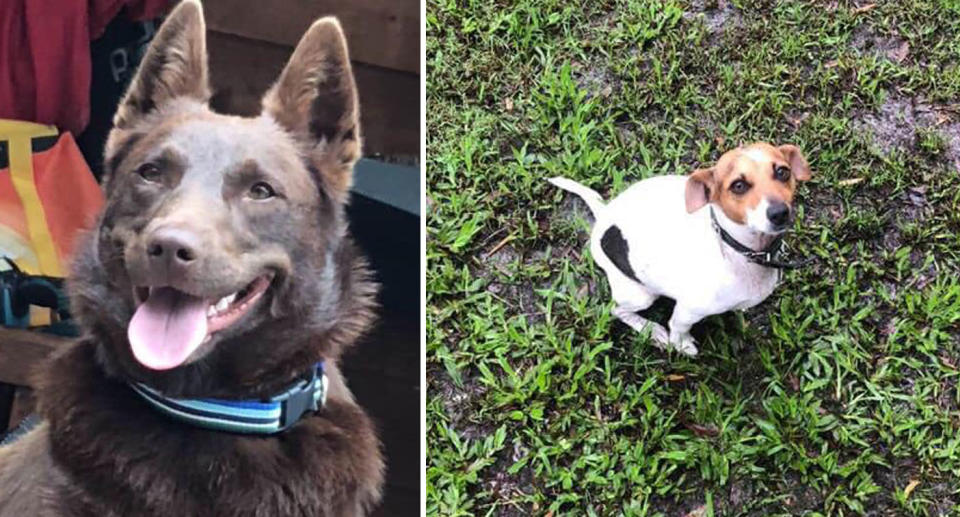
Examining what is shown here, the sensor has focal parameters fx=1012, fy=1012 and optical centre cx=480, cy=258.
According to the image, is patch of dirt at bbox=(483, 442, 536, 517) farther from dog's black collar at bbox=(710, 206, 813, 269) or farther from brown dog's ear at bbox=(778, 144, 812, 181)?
brown dog's ear at bbox=(778, 144, 812, 181)

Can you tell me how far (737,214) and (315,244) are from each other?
33.6 inches

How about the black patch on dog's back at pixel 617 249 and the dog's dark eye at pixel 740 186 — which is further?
the black patch on dog's back at pixel 617 249

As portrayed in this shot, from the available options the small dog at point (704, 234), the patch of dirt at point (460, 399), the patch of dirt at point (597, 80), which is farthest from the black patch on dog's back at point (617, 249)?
the patch of dirt at point (597, 80)

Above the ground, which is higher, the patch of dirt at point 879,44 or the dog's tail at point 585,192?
the patch of dirt at point 879,44

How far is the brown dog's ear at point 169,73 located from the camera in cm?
169

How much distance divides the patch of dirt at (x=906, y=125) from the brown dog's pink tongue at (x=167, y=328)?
1.98 metres

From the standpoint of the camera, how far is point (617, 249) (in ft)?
7.52

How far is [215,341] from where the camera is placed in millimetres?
1667

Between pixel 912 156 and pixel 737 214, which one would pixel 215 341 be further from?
pixel 912 156

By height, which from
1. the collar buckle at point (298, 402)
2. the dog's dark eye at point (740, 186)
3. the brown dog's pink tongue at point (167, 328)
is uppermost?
the dog's dark eye at point (740, 186)

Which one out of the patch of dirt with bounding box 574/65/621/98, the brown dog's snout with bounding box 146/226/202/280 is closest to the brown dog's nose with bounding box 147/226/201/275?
the brown dog's snout with bounding box 146/226/202/280

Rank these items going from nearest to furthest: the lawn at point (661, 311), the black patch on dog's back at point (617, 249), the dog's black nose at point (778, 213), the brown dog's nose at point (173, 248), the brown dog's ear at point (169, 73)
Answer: the brown dog's nose at point (173, 248), the brown dog's ear at point (169, 73), the dog's black nose at point (778, 213), the black patch on dog's back at point (617, 249), the lawn at point (661, 311)

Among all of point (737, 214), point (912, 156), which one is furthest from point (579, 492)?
point (912, 156)

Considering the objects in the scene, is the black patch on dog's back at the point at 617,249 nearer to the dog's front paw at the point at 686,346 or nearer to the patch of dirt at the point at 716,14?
the dog's front paw at the point at 686,346
